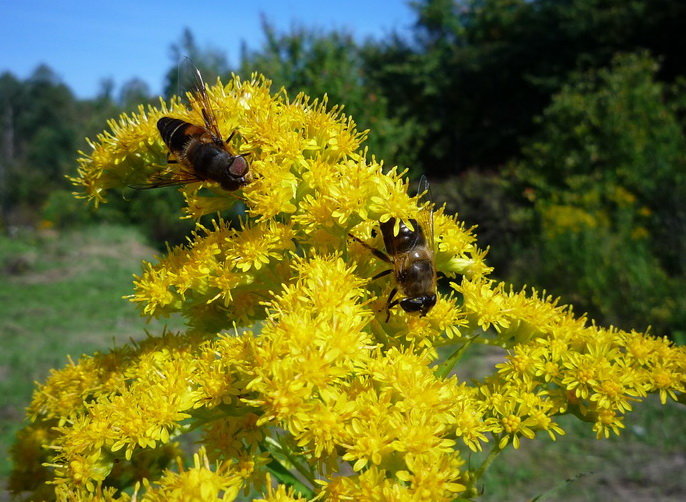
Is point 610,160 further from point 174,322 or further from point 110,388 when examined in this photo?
point 110,388

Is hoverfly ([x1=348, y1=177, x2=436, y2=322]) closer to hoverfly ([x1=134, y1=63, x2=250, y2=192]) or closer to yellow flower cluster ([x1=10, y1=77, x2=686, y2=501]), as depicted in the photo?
yellow flower cluster ([x1=10, y1=77, x2=686, y2=501])

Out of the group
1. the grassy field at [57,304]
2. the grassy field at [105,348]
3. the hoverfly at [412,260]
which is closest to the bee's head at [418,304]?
the hoverfly at [412,260]

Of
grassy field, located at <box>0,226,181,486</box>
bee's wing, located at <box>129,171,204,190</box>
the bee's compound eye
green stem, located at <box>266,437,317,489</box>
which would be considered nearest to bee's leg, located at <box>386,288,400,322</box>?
green stem, located at <box>266,437,317,489</box>

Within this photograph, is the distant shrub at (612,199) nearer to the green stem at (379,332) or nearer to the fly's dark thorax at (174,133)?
the green stem at (379,332)

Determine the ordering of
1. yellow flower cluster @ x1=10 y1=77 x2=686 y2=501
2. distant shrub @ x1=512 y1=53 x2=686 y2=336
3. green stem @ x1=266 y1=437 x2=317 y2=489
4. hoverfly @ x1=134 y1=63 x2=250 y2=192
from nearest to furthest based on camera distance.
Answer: yellow flower cluster @ x1=10 y1=77 x2=686 y2=501, green stem @ x1=266 y1=437 x2=317 y2=489, hoverfly @ x1=134 y1=63 x2=250 y2=192, distant shrub @ x1=512 y1=53 x2=686 y2=336

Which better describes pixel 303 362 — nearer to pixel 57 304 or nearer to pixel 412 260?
pixel 412 260

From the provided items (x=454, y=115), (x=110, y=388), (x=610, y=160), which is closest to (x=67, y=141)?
(x=454, y=115)
